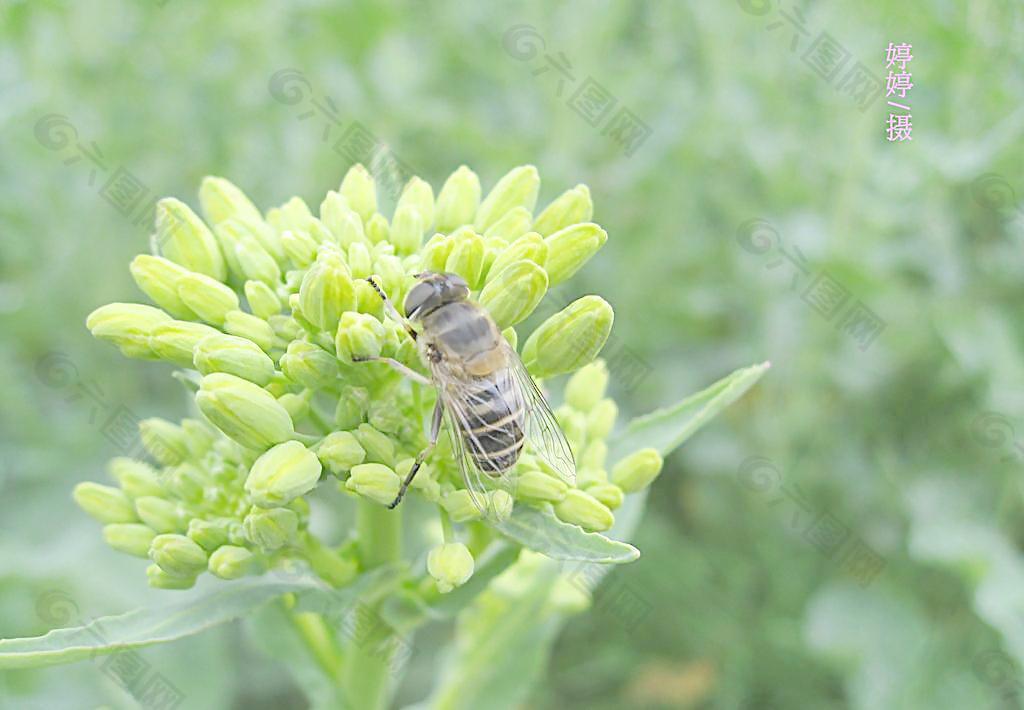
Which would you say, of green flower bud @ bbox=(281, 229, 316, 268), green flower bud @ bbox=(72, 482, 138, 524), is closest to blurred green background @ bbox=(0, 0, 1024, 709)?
green flower bud @ bbox=(72, 482, 138, 524)

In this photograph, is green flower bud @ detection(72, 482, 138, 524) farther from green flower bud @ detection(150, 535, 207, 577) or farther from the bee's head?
the bee's head

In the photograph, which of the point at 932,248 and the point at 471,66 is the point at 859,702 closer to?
the point at 932,248

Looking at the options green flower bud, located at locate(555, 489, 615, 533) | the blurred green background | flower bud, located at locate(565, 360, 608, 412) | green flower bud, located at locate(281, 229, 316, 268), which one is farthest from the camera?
the blurred green background

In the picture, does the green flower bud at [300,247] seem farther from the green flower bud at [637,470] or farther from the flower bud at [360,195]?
the green flower bud at [637,470]

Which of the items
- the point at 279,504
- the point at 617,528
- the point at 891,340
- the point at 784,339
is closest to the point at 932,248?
the point at 891,340

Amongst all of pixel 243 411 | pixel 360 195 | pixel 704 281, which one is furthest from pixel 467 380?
pixel 704 281

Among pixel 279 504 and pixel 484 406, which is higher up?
pixel 484 406

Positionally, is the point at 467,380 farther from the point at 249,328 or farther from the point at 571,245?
the point at 249,328
